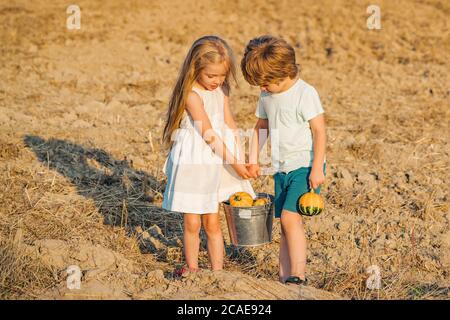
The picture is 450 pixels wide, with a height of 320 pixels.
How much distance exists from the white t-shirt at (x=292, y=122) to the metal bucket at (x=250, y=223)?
251mm

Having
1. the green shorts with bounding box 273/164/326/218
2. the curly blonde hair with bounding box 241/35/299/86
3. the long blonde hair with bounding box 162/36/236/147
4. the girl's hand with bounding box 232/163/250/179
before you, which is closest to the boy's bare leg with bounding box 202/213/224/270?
the girl's hand with bounding box 232/163/250/179

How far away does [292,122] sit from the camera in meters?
3.55

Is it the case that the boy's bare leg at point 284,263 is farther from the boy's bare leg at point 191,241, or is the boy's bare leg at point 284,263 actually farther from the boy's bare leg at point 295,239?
the boy's bare leg at point 191,241

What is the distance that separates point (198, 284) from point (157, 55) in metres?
5.94

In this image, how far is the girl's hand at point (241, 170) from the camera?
11.9ft

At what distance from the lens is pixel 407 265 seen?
13.5 feet

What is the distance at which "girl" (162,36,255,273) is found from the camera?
3.58 meters

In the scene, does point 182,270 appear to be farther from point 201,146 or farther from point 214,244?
point 201,146

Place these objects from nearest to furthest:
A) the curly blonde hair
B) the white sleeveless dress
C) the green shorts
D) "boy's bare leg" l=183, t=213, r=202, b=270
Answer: the curly blonde hair → the green shorts → the white sleeveless dress → "boy's bare leg" l=183, t=213, r=202, b=270

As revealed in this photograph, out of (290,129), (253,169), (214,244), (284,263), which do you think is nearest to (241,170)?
(253,169)

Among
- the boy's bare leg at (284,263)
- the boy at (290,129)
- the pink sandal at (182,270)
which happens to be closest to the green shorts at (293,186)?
the boy at (290,129)

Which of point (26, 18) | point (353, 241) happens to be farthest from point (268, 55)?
point (26, 18)

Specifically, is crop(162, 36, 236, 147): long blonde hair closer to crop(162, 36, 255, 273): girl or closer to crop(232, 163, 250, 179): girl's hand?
crop(162, 36, 255, 273): girl

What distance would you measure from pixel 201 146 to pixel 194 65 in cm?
42
